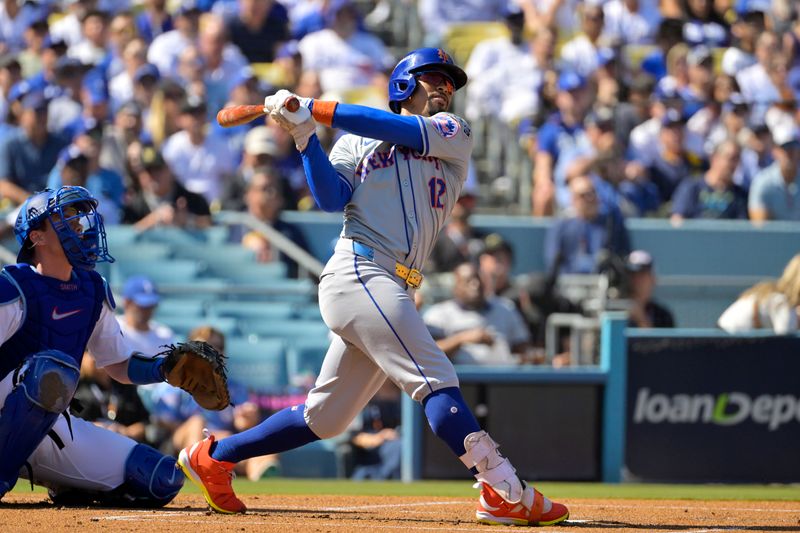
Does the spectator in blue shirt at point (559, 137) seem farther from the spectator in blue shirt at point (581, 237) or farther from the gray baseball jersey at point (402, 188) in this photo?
the gray baseball jersey at point (402, 188)

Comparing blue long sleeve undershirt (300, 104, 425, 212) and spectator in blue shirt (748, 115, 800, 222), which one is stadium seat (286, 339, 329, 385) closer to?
spectator in blue shirt (748, 115, 800, 222)

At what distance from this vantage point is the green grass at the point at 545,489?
27.0 ft

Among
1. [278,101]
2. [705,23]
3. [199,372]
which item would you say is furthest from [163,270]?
[705,23]

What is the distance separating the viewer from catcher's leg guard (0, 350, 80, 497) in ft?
18.0

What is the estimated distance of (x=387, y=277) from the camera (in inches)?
222

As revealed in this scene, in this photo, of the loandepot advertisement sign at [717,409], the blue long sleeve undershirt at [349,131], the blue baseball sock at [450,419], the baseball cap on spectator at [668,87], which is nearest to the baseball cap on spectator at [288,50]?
the baseball cap on spectator at [668,87]

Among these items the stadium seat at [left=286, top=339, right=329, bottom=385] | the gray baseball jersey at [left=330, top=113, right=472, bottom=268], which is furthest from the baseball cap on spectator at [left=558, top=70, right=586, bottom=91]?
the gray baseball jersey at [left=330, top=113, right=472, bottom=268]

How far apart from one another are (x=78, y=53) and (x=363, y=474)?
6.06 m

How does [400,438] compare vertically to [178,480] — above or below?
below

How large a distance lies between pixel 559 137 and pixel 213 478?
806cm

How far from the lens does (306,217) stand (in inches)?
467

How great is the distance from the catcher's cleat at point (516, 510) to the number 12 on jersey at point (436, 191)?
1176mm

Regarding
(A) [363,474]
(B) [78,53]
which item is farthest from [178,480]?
(B) [78,53]

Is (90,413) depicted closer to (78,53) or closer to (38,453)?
(38,453)
